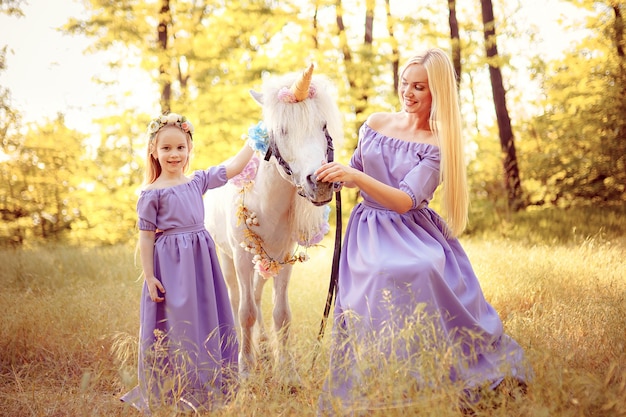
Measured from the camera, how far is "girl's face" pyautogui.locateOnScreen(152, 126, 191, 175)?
9.90ft

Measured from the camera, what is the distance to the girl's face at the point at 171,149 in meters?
3.02

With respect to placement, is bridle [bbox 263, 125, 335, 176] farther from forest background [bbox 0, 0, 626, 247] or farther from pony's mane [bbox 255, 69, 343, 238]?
forest background [bbox 0, 0, 626, 247]

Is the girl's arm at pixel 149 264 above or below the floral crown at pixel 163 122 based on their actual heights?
below

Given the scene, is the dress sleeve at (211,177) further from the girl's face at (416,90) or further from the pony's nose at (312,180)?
the girl's face at (416,90)

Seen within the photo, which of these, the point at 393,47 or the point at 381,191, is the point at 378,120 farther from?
the point at 393,47

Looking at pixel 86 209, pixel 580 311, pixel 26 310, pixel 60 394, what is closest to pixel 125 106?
pixel 86 209

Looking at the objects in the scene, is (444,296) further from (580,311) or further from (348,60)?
(348,60)

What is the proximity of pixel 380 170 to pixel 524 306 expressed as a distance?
2300 mm

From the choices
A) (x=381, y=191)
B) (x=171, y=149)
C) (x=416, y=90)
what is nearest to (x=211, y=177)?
(x=171, y=149)

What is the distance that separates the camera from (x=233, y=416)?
221cm

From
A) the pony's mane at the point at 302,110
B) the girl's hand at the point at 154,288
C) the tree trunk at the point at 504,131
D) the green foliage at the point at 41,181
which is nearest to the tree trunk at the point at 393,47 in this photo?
the tree trunk at the point at 504,131

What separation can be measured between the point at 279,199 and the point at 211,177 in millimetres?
461

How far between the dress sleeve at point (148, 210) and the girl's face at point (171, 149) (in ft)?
0.63

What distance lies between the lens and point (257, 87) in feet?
28.3
